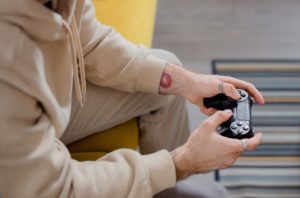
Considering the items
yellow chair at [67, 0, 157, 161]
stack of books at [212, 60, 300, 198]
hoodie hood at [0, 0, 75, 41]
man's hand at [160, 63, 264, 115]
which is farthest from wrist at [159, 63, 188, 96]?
stack of books at [212, 60, 300, 198]

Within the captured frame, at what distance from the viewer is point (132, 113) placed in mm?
991

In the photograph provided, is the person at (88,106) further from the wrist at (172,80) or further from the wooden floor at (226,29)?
the wooden floor at (226,29)

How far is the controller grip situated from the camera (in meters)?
0.90

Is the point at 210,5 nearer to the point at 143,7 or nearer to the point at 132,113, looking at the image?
the point at 143,7

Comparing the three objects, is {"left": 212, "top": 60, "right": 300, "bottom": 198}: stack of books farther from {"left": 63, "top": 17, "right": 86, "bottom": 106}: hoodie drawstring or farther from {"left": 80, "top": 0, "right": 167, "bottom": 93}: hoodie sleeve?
{"left": 63, "top": 17, "right": 86, "bottom": 106}: hoodie drawstring

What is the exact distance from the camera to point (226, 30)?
1.85m

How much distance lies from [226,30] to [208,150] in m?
1.13

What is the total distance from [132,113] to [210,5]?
112 centimetres

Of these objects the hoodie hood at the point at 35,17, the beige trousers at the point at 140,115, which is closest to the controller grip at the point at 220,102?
the beige trousers at the point at 140,115

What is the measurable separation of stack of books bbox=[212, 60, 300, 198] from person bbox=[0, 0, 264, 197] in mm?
352

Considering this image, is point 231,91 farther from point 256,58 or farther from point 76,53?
point 256,58

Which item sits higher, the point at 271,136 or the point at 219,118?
the point at 219,118

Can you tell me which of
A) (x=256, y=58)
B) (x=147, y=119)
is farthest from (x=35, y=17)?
(x=256, y=58)

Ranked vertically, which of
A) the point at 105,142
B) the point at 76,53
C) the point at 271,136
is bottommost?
the point at 271,136
